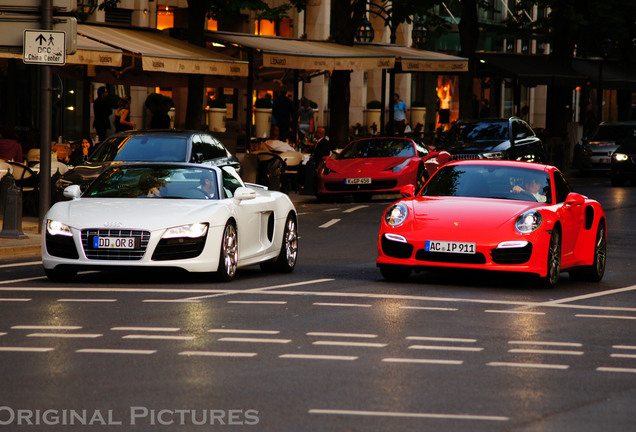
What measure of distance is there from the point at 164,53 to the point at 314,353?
17.2 m

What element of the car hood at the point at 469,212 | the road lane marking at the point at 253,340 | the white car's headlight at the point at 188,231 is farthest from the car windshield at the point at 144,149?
the road lane marking at the point at 253,340

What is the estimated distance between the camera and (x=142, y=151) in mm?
21422

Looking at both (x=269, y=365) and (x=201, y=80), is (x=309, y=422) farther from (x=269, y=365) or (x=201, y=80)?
(x=201, y=80)

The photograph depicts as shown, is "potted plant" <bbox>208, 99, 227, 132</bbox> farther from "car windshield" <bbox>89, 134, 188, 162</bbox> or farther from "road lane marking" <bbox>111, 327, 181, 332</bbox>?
"road lane marking" <bbox>111, 327, 181, 332</bbox>

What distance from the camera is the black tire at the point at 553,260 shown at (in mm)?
13742

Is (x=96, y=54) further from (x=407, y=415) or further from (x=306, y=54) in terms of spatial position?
(x=407, y=415)

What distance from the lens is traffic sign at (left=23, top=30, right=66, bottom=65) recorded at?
18438 millimetres

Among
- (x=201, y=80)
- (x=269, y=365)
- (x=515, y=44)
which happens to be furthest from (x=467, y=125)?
(x=515, y=44)

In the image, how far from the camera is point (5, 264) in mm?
15742

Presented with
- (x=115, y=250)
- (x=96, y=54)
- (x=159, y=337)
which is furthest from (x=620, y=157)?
(x=159, y=337)

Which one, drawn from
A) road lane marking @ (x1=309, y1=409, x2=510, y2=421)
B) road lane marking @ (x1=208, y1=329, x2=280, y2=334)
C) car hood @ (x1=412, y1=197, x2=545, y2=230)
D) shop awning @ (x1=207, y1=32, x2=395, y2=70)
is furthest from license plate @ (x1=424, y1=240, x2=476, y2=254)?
shop awning @ (x1=207, y1=32, x2=395, y2=70)

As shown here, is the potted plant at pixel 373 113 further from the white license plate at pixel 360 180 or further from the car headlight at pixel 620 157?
the white license plate at pixel 360 180

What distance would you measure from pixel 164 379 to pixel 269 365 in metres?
0.81

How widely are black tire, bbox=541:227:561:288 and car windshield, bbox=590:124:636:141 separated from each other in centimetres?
2972
